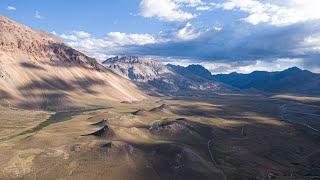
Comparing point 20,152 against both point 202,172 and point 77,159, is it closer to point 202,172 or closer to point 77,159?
point 77,159

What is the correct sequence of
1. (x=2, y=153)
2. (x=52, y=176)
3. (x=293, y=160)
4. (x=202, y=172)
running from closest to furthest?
(x=52, y=176) < (x=202, y=172) < (x=2, y=153) < (x=293, y=160)

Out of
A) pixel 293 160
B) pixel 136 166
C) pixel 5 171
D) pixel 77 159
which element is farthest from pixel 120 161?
pixel 293 160

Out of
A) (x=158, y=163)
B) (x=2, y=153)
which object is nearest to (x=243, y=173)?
(x=158, y=163)

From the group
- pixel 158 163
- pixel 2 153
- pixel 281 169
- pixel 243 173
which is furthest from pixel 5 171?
pixel 281 169

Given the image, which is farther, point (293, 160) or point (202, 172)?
point (293, 160)

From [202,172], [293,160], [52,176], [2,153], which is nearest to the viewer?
[52,176]

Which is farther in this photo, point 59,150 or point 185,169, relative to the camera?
point 59,150

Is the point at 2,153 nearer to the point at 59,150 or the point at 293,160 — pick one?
the point at 59,150

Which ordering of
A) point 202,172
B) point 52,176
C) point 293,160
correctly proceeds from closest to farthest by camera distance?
point 52,176 < point 202,172 < point 293,160
